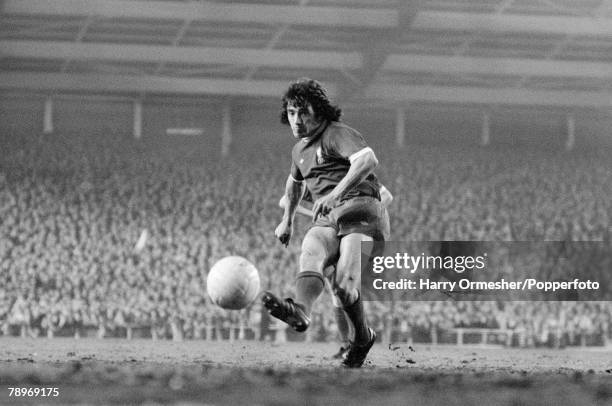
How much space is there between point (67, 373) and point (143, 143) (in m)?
18.8

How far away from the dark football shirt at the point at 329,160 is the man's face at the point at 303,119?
0.21 ft

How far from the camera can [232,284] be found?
6250mm

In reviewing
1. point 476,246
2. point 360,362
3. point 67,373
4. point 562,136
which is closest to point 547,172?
point 562,136

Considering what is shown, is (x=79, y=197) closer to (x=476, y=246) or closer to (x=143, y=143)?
(x=143, y=143)

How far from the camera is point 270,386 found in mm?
4688

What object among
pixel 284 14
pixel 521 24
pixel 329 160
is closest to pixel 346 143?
pixel 329 160

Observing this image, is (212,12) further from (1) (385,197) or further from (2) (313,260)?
(2) (313,260)

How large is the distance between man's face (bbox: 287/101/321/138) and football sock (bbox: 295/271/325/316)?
92 cm

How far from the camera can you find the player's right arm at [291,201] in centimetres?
618

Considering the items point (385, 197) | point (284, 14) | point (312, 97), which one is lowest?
point (385, 197)

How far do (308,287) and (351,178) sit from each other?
0.70 m

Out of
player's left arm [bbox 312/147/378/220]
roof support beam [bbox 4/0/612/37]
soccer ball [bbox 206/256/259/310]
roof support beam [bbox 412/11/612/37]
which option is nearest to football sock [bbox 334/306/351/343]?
soccer ball [bbox 206/256/259/310]

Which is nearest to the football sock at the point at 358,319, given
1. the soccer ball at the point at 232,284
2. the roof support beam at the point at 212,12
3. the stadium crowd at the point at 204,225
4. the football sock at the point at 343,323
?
the football sock at the point at 343,323

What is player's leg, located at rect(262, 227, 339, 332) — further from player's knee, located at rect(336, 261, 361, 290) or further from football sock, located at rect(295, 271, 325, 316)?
player's knee, located at rect(336, 261, 361, 290)
